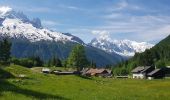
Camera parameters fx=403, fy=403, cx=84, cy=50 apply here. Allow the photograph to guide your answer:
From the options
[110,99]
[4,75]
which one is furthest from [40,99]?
[4,75]

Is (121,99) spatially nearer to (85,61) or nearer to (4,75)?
(4,75)

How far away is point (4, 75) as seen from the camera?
234 feet

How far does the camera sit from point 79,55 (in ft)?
654

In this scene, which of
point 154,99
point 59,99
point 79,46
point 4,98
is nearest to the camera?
point 4,98

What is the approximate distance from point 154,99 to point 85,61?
14442 centimetres

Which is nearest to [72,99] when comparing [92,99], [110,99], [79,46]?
[92,99]

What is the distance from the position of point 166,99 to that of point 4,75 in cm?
3040

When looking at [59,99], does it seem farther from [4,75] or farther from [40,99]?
[4,75]

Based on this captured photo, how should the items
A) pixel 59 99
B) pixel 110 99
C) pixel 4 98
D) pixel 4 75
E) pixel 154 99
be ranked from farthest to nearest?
pixel 4 75 < pixel 154 99 < pixel 110 99 < pixel 59 99 < pixel 4 98

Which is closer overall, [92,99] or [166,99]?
[92,99]

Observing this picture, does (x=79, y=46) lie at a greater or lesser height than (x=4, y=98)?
greater

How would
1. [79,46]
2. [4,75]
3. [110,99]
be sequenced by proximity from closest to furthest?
[110,99] < [4,75] < [79,46]

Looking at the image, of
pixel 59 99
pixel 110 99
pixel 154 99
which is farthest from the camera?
pixel 154 99

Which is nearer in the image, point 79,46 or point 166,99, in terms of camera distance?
point 166,99
